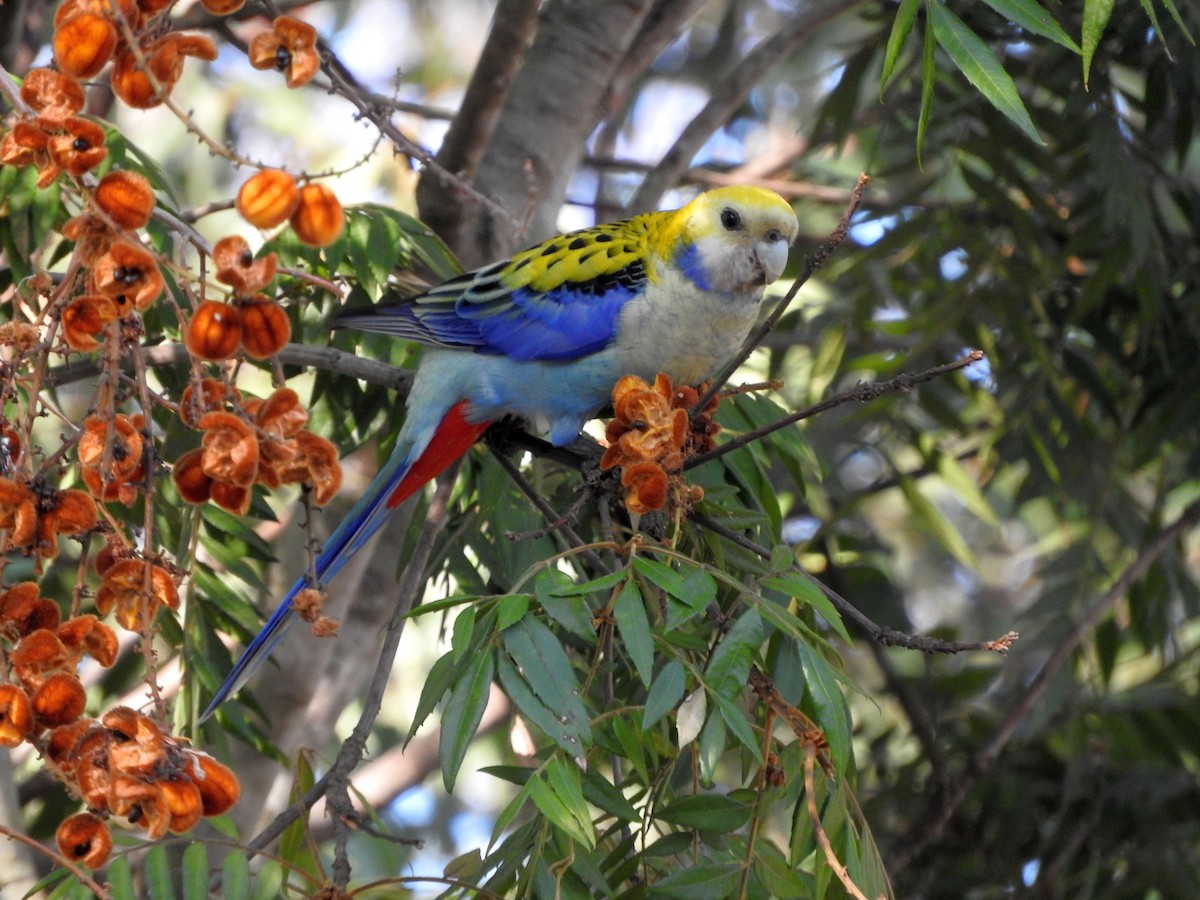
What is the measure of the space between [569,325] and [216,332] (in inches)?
63.2

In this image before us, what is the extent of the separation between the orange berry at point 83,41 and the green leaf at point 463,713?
0.87m

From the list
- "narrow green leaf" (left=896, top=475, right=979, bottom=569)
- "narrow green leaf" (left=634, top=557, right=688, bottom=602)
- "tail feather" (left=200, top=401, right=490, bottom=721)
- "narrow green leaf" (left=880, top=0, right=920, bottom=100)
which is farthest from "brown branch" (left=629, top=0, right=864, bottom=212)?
"narrow green leaf" (left=634, top=557, right=688, bottom=602)

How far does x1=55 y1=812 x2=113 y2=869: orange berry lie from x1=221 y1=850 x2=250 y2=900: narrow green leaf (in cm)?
35

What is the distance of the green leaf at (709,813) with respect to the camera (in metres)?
1.85

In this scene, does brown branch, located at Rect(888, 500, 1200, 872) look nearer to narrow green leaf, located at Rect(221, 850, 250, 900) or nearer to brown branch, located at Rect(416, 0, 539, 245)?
brown branch, located at Rect(416, 0, 539, 245)

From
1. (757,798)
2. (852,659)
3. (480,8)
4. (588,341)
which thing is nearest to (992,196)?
(588,341)

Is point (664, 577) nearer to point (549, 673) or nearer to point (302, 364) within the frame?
point (549, 673)

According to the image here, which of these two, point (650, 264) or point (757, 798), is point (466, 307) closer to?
point (650, 264)

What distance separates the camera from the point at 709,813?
185cm

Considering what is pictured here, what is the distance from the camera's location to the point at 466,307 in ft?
9.67

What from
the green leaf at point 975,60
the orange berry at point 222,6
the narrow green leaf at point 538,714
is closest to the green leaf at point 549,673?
the narrow green leaf at point 538,714

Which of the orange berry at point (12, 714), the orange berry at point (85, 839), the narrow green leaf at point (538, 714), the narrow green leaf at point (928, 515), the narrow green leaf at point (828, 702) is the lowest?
the orange berry at point (85, 839)

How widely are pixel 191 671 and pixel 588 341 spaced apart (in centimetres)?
105

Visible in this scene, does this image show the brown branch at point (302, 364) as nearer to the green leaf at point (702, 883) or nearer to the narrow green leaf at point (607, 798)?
the narrow green leaf at point (607, 798)
